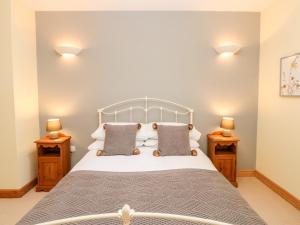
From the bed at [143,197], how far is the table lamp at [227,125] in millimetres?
859

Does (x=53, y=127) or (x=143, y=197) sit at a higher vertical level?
(x=53, y=127)

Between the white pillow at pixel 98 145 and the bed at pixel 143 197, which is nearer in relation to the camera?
the bed at pixel 143 197

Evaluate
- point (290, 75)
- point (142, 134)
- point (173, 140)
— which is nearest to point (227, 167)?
point (173, 140)

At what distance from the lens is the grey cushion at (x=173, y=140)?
2.74 metres

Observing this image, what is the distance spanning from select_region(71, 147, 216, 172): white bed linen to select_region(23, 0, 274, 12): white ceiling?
2.09 m

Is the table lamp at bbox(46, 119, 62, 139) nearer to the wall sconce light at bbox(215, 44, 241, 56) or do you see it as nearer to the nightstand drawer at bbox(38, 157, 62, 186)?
the nightstand drawer at bbox(38, 157, 62, 186)

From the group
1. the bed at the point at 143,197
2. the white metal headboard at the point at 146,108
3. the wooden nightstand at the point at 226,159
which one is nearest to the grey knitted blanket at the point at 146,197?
the bed at the point at 143,197

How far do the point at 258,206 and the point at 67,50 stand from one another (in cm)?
332

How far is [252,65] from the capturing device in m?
3.43

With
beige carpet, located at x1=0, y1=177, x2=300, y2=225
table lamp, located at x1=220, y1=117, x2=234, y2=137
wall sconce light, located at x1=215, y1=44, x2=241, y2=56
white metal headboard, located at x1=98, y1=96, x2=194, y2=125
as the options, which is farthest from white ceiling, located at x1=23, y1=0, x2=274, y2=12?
beige carpet, located at x1=0, y1=177, x2=300, y2=225

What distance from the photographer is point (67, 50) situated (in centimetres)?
321

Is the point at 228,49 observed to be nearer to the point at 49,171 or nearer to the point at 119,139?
the point at 119,139

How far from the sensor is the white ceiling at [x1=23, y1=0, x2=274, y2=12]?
9.84 feet

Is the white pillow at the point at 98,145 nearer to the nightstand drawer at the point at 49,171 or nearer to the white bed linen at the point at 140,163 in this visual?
the white bed linen at the point at 140,163
